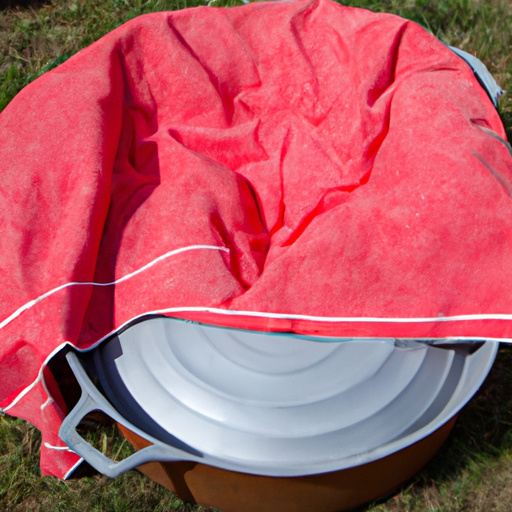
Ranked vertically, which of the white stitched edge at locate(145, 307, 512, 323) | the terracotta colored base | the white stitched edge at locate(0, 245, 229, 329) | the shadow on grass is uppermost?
the white stitched edge at locate(0, 245, 229, 329)

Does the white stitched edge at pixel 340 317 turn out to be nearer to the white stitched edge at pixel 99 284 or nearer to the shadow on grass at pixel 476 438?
the white stitched edge at pixel 99 284

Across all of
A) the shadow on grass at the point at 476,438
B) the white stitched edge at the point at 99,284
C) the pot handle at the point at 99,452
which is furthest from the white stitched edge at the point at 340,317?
the shadow on grass at the point at 476,438

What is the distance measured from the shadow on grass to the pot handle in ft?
2.06

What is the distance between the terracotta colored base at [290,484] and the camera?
1.20m

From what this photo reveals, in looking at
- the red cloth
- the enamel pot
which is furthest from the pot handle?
the red cloth

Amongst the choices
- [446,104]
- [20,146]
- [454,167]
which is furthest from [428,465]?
[20,146]

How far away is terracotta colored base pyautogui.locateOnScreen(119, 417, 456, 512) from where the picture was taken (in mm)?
1196

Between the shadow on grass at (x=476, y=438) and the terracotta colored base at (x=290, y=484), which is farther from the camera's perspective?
the shadow on grass at (x=476, y=438)

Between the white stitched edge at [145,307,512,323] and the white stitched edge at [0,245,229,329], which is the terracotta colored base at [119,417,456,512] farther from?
the white stitched edge at [0,245,229,329]

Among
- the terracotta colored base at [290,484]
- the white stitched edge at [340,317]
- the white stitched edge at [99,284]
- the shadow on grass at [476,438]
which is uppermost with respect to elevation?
the white stitched edge at [99,284]

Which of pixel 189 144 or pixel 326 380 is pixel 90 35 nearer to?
pixel 189 144

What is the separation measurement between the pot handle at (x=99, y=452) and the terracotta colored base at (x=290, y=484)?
0.09 meters

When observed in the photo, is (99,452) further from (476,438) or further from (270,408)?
(476,438)

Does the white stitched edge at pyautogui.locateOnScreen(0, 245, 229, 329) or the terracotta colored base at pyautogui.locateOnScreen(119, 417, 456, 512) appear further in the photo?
the white stitched edge at pyautogui.locateOnScreen(0, 245, 229, 329)
